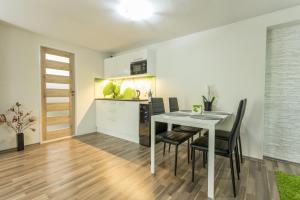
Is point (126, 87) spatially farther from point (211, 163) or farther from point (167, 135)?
point (211, 163)

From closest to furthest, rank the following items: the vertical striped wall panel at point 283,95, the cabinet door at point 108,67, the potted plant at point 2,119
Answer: the vertical striped wall panel at point 283,95 < the potted plant at point 2,119 < the cabinet door at point 108,67

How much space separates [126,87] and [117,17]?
216 cm

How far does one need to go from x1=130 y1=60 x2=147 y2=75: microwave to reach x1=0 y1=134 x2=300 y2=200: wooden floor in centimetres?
179

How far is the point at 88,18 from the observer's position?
250 cm

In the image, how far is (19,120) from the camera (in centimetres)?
302

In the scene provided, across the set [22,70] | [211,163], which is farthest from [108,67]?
[211,163]

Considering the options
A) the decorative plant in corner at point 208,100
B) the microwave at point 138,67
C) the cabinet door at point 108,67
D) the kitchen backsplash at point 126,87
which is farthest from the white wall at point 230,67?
the cabinet door at point 108,67

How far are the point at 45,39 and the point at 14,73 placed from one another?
3.19 feet

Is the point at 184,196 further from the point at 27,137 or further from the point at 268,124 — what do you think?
the point at 27,137

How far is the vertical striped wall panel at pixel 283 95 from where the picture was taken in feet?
7.72

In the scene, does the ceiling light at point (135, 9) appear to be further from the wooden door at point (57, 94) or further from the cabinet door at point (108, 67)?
the wooden door at point (57, 94)

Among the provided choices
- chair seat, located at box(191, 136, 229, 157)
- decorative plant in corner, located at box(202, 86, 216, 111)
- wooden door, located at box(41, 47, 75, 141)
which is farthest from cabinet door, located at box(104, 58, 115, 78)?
chair seat, located at box(191, 136, 229, 157)

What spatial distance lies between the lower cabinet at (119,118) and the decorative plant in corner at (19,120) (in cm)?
156

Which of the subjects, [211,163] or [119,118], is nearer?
[211,163]
